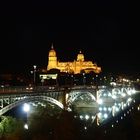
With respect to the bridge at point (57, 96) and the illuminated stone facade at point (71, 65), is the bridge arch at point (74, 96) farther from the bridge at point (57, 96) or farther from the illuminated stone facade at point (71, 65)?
the illuminated stone facade at point (71, 65)

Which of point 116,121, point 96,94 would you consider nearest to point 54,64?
point 96,94

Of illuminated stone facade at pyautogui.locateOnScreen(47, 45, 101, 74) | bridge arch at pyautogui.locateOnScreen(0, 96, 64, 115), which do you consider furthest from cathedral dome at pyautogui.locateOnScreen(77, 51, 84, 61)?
bridge arch at pyautogui.locateOnScreen(0, 96, 64, 115)

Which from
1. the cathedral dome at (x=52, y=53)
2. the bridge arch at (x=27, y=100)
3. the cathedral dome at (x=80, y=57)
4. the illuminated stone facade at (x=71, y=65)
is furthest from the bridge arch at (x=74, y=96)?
the cathedral dome at (x=80, y=57)

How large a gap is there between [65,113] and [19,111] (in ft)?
110

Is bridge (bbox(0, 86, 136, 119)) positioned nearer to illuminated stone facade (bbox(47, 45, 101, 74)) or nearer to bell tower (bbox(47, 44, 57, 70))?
illuminated stone facade (bbox(47, 45, 101, 74))

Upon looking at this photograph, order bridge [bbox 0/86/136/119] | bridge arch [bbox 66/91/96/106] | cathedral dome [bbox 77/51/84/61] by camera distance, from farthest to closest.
Result: cathedral dome [bbox 77/51/84/61] → bridge arch [bbox 66/91/96/106] → bridge [bbox 0/86/136/119]

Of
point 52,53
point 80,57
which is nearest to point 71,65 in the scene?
point 52,53

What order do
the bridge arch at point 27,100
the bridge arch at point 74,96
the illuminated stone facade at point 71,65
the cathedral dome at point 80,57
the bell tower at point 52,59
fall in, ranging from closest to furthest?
the bridge arch at point 27,100, the bridge arch at point 74,96, the illuminated stone facade at point 71,65, the bell tower at point 52,59, the cathedral dome at point 80,57

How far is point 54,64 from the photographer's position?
164125 mm

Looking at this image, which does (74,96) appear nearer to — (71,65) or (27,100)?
(27,100)

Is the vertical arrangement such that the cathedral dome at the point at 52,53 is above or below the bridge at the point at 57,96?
above

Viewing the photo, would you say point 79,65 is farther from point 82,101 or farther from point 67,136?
point 67,136

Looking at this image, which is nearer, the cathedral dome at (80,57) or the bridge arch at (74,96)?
the bridge arch at (74,96)

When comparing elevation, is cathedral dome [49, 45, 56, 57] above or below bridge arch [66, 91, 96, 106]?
above
